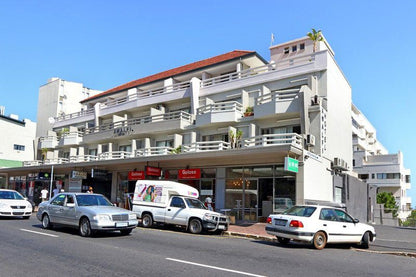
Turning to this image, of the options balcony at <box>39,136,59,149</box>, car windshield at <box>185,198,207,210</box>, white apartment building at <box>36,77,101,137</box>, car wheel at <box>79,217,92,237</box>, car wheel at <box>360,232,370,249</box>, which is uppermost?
white apartment building at <box>36,77,101,137</box>

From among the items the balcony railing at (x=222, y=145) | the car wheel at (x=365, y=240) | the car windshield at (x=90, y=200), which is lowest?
the car wheel at (x=365, y=240)

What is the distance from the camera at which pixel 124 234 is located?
1373 centimetres

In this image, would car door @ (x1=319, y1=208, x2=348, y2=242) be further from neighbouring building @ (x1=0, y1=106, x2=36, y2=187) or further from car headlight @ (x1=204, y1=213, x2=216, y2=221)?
neighbouring building @ (x1=0, y1=106, x2=36, y2=187)

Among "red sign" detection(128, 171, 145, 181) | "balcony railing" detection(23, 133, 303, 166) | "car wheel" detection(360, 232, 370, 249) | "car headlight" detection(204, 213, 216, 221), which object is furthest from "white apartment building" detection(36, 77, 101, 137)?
"car wheel" detection(360, 232, 370, 249)

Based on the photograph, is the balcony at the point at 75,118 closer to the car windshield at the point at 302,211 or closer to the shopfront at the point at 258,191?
the shopfront at the point at 258,191

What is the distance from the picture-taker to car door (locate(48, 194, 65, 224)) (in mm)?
13984

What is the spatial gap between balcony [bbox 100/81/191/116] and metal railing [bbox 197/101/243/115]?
3.56 m

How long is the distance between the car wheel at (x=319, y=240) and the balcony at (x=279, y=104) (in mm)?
12617

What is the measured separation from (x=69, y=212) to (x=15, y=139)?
5190cm

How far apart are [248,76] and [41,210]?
737 inches

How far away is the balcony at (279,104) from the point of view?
24000mm

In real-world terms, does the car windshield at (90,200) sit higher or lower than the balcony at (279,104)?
lower

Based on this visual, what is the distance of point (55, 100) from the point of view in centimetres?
5628

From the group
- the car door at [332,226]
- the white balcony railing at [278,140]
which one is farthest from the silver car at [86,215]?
the white balcony railing at [278,140]
